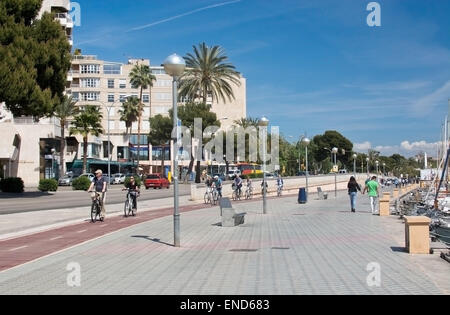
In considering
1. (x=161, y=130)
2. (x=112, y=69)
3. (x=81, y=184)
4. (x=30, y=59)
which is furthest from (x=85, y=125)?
(x=112, y=69)

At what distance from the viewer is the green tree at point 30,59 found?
33906 millimetres

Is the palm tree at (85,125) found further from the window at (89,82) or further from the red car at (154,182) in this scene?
the window at (89,82)

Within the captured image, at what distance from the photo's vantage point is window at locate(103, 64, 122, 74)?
10462 cm

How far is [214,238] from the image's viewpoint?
A: 15.6 m

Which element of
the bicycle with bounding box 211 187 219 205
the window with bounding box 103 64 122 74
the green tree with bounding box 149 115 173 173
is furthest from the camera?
the window with bounding box 103 64 122 74

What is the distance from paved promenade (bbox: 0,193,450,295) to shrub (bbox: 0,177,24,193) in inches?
1100

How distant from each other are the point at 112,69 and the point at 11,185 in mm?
66129

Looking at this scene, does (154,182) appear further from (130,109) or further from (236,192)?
(130,109)

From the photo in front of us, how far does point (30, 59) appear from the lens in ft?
115

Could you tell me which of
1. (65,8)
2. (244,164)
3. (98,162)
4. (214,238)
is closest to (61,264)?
(214,238)

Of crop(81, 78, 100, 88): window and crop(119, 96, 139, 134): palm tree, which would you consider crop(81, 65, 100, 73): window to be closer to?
crop(81, 78, 100, 88): window

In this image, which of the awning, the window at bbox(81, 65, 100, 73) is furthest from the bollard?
the window at bbox(81, 65, 100, 73)

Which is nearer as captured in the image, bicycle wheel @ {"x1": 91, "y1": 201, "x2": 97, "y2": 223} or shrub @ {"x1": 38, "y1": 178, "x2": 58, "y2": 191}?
bicycle wheel @ {"x1": 91, "y1": 201, "x2": 97, "y2": 223}
